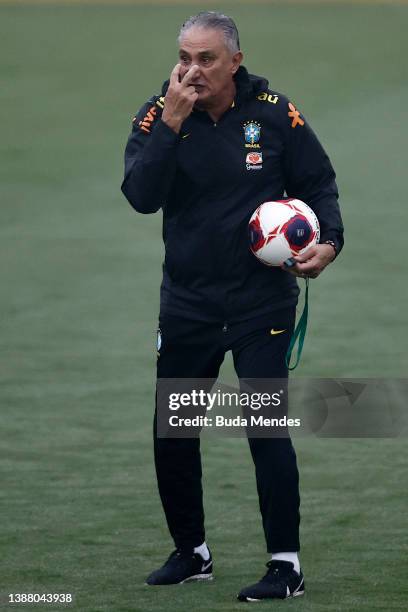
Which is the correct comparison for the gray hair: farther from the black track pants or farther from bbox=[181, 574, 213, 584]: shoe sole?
bbox=[181, 574, 213, 584]: shoe sole

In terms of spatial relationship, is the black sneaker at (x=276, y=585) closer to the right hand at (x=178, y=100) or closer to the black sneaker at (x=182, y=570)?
the black sneaker at (x=182, y=570)

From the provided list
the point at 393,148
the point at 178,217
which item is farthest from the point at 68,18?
the point at 178,217

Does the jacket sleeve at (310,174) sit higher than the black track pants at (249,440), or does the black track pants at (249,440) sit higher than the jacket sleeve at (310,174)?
the jacket sleeve at (310,174)

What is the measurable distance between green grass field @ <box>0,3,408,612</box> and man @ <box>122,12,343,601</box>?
0.53m

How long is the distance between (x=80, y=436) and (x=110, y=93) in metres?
10.4

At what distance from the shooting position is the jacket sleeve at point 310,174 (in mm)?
5988

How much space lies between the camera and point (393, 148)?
54.4 feet

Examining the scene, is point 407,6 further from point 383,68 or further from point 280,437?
point 280,437

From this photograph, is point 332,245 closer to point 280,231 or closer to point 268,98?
point 280,231

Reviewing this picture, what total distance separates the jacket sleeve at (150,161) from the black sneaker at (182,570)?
4.42ft

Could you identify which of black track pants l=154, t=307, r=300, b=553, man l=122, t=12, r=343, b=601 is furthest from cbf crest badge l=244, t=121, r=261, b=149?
black track pants l=154, t=307, r=300, b=553

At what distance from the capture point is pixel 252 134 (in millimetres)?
5941

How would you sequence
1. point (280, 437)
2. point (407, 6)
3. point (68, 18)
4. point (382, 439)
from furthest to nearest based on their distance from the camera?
point (407, 6)
point (68, 18)
point (382, 439)
point (280, 437)

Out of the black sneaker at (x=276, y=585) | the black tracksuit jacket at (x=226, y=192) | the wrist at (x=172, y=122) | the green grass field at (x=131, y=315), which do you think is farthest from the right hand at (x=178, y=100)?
the green grass field at (x=131, y=315)
